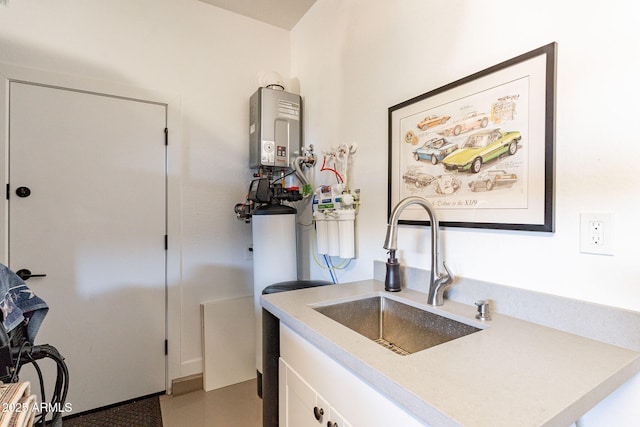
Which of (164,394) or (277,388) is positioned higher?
(277,388)

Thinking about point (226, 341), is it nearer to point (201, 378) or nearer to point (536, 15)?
point (201, 378)

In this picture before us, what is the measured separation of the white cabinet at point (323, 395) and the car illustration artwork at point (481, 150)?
0.83 m

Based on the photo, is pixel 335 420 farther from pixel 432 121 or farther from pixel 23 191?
pixel 23 191

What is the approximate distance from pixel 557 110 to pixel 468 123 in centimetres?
28

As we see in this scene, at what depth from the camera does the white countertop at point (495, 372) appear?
0.55 meters

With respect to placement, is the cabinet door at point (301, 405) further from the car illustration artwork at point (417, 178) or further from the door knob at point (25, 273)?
the door knob at point (25, 273)

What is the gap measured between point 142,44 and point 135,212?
1.09 meters

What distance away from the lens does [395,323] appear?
1.26 metres

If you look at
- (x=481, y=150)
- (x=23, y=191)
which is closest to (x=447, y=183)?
(x=481, y=150)

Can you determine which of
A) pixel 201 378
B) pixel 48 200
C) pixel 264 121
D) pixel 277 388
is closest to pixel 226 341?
pixel 201 378

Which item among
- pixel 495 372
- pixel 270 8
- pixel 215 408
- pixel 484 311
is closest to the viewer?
pixel 495 372

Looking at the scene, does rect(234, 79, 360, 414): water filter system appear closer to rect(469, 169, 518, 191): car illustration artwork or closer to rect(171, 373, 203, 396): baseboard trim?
rect(171, 373, 203, 396): baseboard trim

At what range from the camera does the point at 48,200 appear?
1.77 metres

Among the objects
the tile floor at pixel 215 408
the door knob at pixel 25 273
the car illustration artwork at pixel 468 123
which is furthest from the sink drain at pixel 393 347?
the door knob at pixel 25 273
